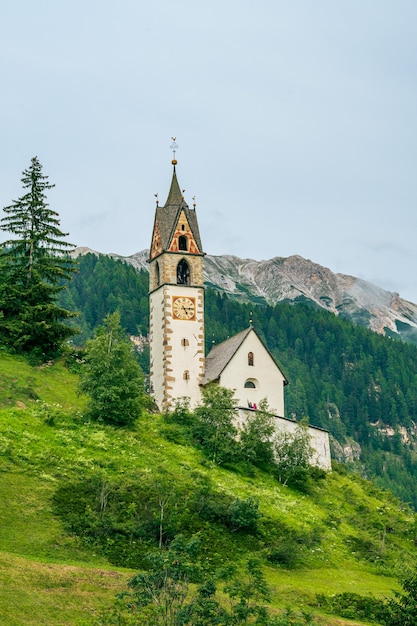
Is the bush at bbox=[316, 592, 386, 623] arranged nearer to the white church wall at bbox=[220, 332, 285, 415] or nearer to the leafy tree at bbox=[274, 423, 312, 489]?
the leafy tree at bbox=[274, 423, 312, 489]

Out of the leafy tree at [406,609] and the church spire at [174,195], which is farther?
the church spire at [174,195]

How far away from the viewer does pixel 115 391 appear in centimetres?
5594

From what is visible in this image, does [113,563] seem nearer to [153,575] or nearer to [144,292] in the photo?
[153,575]

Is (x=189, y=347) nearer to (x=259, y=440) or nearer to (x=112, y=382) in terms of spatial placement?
(x=259, y=440)

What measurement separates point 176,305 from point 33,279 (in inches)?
431

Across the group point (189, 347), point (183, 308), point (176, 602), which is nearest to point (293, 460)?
point (189, 347)

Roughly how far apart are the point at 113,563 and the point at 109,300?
146 m

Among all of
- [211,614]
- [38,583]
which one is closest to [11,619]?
[38,583]

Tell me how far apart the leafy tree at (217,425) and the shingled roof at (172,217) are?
14.2 metres

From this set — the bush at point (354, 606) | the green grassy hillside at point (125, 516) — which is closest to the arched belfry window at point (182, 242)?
the green grassy hillside at point (125, 516)

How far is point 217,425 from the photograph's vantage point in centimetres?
5988

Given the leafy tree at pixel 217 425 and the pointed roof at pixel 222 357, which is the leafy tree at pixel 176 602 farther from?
the pointed roof at pixel 222 357

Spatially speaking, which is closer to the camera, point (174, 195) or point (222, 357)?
point (222, 357)

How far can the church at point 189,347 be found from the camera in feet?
221
